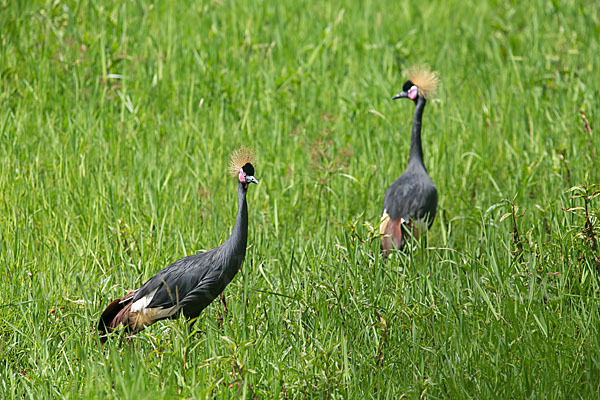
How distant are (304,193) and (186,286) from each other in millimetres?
1963

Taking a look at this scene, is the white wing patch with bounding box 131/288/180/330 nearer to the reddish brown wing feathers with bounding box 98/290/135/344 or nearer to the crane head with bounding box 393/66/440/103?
the reddish brown wing feathers with bounding box 98/290/135/344

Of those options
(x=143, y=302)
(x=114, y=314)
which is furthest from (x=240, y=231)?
(x=114, y=314)

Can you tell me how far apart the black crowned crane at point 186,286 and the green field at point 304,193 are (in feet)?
0.37

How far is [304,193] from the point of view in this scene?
5684 mm

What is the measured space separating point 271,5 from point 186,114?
238cm

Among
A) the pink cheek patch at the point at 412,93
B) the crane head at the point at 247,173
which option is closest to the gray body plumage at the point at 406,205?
the pink cheek patch at the point at 412,93

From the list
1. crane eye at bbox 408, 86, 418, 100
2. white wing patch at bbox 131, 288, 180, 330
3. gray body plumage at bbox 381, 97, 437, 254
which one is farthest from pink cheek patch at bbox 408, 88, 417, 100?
white wing patch at bbox 131, 288, 180, 330

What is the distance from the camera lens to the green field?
3461 millimetres

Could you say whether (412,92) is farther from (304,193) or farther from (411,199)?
(304,193)

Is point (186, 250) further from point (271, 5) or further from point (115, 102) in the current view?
point (271, 5)

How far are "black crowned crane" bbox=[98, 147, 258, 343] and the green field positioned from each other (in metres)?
0.11

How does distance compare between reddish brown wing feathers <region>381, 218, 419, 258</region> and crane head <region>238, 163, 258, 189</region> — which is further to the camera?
reddish brown wing feathers <region>381, 218, 419, 258</region>

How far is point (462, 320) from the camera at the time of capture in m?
3.64

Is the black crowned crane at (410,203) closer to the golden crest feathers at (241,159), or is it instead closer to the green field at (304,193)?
the green field at (304,193)
